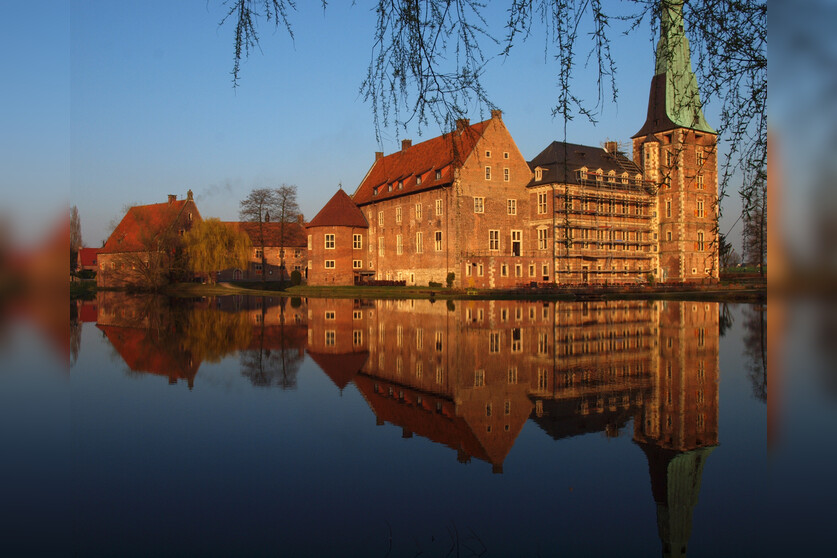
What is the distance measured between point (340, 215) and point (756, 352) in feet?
145

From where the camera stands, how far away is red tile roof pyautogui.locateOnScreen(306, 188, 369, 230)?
181ft

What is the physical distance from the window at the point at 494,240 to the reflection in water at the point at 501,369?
2307 centimetres

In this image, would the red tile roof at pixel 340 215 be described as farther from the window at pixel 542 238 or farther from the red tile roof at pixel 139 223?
the window at pixel 542 238

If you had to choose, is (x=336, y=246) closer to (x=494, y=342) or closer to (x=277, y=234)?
(x=277, y=234)

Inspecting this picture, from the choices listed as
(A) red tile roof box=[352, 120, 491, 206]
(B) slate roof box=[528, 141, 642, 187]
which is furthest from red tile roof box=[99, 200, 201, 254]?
(B) slate roof box=[528, 141, 642, 187]

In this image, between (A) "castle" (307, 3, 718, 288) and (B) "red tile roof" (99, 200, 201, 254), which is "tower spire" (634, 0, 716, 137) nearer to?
(A) "castle" (307, 3, 718, 288)

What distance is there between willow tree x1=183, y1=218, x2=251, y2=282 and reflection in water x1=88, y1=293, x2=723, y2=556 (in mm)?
28712

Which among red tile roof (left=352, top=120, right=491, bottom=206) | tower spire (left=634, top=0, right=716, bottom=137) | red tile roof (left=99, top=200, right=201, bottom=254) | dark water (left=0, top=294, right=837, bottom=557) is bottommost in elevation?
dark water (left=0, top=294, right=837, bottom=557)

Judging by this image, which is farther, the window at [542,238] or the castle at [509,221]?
the window at [542,238]

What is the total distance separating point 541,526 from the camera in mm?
5367

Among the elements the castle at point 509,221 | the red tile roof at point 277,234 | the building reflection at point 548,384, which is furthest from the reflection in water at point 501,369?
the red tile roof at point 277,234

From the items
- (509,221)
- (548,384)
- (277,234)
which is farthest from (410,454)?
(277,234)

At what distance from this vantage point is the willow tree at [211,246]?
54.1 m

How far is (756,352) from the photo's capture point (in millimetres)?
14961
